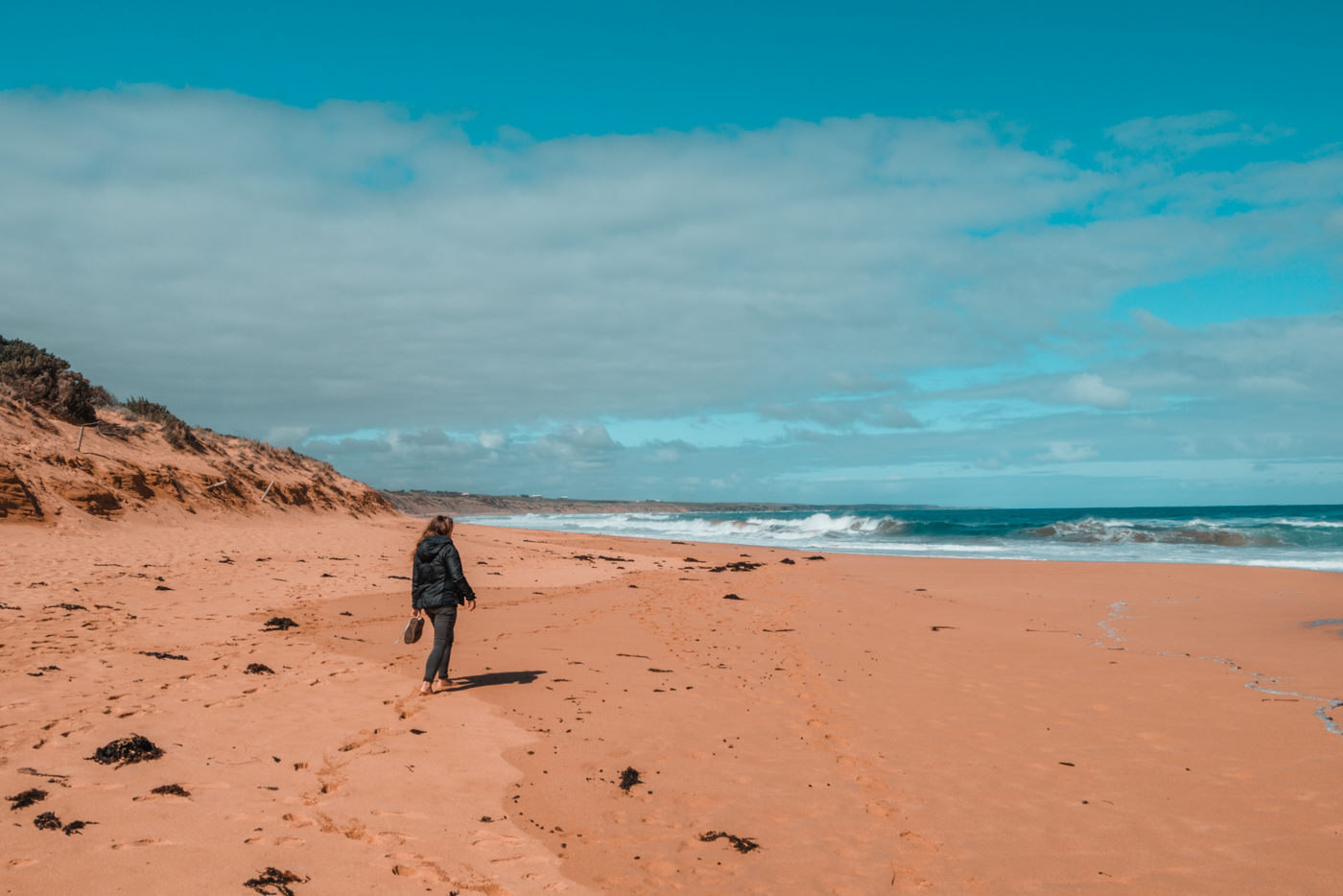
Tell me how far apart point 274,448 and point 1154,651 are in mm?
39773

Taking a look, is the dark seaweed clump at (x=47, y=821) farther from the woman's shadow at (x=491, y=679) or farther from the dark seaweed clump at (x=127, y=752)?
the woman's shadow at (x=491, y=679)

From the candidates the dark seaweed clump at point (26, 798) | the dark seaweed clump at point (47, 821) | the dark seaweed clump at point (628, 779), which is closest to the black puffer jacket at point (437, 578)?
the dark seaweed clump at point (628, 779)

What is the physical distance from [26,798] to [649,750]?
405 cm

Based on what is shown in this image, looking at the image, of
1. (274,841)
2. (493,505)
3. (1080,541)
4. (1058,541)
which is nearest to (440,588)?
(274,841)

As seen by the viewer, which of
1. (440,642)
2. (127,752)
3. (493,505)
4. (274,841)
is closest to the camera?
(274,841)

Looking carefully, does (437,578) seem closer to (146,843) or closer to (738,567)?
(146,843)

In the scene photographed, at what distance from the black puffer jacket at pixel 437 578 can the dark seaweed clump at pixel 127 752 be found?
9.70 ft

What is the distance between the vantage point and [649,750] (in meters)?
6.25

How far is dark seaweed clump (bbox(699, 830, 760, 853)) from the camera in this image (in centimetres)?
458

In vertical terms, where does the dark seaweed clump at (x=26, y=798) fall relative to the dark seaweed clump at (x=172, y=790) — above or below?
above

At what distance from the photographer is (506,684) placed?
26.7 ft

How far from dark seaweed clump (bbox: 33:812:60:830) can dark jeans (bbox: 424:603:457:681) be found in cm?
359

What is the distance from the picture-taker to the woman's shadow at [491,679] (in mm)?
8008

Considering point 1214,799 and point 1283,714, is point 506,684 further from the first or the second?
point 1283,714
